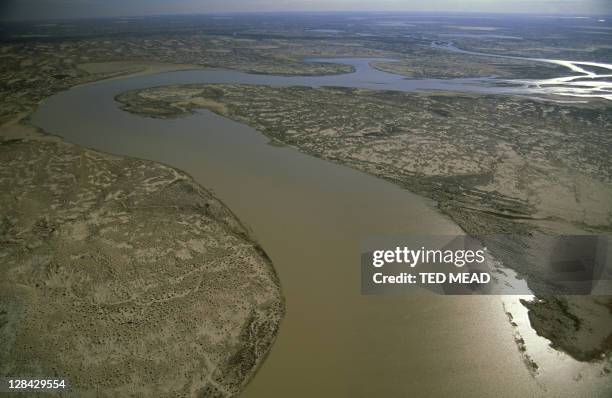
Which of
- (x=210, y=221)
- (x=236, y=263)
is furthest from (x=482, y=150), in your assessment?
(x=236, y=263)

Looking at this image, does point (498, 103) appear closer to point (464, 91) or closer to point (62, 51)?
point (464, 91)

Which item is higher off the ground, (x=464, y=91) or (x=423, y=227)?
(x=464, y=91)

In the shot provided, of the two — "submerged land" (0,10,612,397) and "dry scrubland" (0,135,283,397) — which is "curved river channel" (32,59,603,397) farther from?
"dry scrubland" (0,135,283,397)

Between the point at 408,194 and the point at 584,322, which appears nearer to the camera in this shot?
the point at 584,322

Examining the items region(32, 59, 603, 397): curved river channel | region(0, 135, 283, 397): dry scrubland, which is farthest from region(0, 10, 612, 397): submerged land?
region(32, 59, 603, 397): curved river channel

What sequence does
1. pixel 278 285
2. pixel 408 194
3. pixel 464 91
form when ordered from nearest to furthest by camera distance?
pixel 278 285 < pixel 408 194 < pixel 464 91

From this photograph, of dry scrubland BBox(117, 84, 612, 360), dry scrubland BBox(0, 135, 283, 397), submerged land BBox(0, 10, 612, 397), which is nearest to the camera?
dry scrubland BBox(0, 135, 283, 397)

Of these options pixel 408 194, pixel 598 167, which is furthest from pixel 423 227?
pixel 598 167

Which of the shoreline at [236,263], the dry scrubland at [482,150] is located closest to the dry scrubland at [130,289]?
the shoreline at [236,263]
